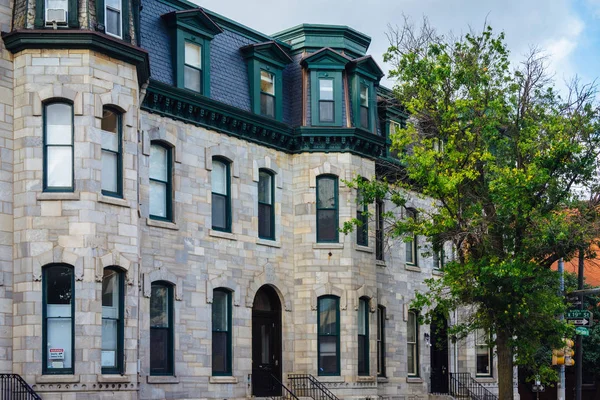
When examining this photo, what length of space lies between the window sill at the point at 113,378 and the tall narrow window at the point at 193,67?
8936mm

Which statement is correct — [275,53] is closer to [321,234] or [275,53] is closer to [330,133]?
[330,133]

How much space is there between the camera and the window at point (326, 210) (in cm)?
3234

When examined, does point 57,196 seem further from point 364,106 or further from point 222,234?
point 364,106

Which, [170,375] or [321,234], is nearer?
[170,375]

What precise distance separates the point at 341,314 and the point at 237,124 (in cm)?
674

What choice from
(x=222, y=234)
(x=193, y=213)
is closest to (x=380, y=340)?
(x=222, y=234)

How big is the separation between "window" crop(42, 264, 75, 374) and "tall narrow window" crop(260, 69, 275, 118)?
407 inches

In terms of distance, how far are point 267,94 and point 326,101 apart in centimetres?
204

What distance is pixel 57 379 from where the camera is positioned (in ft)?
73.6

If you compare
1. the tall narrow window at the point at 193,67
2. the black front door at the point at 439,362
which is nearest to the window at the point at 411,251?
the black front door at the point at 439,362

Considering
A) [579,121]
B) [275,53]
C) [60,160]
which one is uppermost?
[275,53]

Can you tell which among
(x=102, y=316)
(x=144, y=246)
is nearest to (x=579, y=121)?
(x=144, y=246)

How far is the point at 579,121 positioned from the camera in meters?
29.8

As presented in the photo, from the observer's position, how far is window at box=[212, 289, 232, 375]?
28.9 metres
